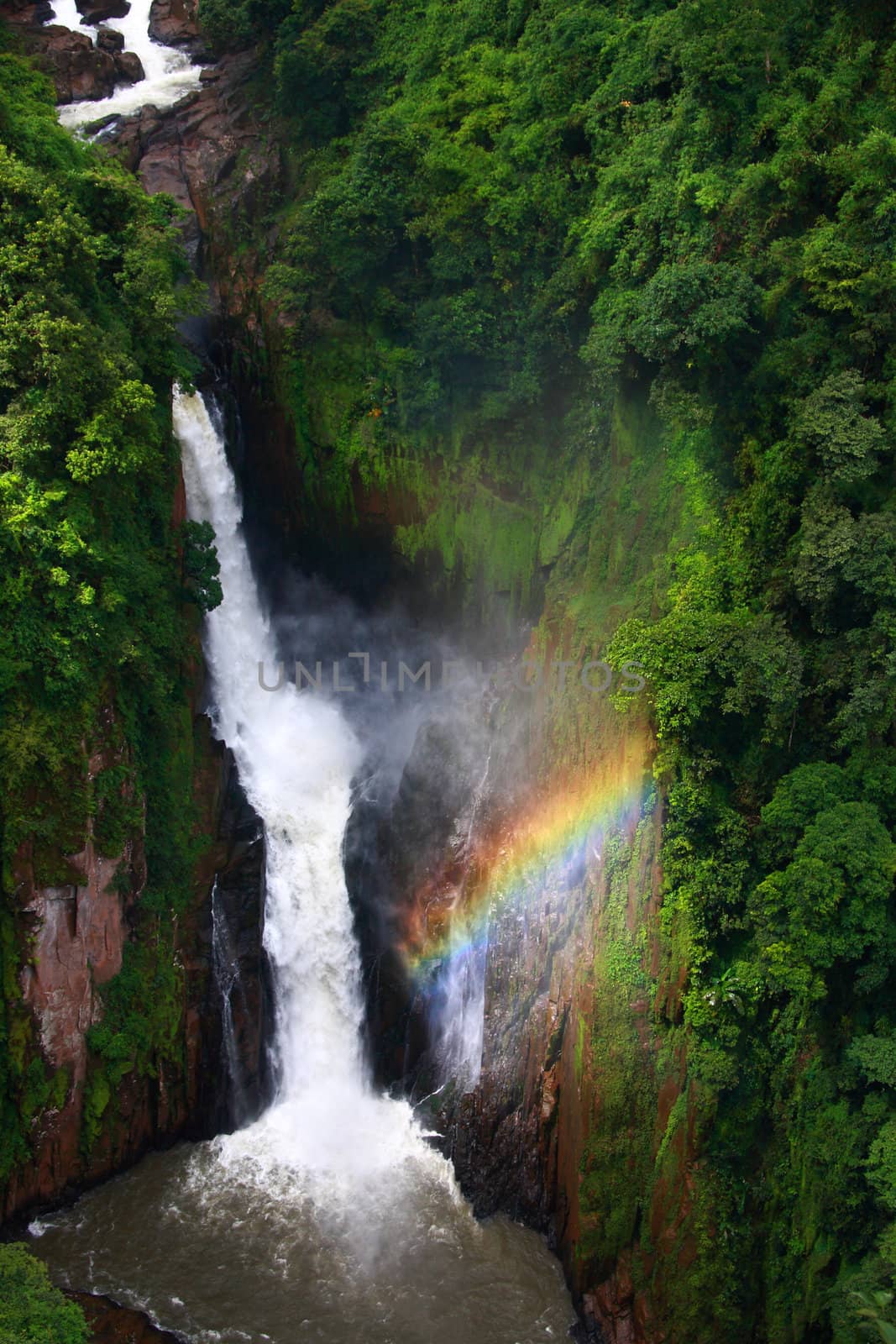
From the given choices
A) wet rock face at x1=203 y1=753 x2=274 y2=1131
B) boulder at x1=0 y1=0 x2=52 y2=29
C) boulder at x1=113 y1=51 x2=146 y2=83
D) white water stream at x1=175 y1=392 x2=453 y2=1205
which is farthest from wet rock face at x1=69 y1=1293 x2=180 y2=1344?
boulder at x1=0 y1=0 x2=52 y2=29

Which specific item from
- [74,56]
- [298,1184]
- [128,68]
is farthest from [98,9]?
[298,1184]

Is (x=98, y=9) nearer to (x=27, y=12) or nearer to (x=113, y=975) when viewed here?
(x=27, y=12)

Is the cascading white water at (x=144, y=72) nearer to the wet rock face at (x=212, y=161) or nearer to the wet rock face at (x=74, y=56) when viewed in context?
the wet rock face at (x=74, y=56)

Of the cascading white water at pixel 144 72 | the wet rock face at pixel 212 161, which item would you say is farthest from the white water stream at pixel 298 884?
the cascading white water at pixel 144 72

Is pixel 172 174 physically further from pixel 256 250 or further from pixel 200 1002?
pixel 200 1002

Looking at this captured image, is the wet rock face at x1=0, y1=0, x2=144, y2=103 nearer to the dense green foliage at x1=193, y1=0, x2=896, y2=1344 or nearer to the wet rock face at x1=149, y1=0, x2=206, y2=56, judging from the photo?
the wet rock face at x1=149, y1=0, x2=206, y2=56
